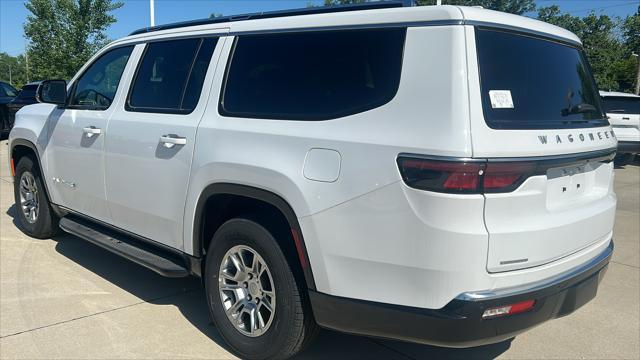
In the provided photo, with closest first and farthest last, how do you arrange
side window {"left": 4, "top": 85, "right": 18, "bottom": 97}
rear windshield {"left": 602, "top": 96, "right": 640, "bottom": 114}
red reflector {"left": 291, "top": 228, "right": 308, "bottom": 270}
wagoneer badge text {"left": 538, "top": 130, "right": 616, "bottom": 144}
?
wagoneer badge text {"left": 538, "top": 130, "right": 616, "bottom": 144}, red reflector {"left": 291, "top": 228, "right": 308, "bottom": 270}, rear windshield {"left": 602, "top": 96, "right": 640, "bottom": 114}, side window {"left": 4, "top": 85, "right": 18, "bottom": 97}

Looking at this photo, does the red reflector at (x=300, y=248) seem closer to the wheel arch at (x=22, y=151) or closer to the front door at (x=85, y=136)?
the front door at (x=85, y=136)

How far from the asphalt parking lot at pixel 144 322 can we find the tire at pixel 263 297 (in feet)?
0.82

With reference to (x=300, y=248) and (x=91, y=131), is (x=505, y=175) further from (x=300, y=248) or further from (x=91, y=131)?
(x=91, y=131)

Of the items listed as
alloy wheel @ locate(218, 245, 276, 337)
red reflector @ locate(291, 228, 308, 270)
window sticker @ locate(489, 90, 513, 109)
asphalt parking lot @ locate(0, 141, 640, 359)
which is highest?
window sticker @ locate(489, 90, 513, 109)

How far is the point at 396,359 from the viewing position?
3381 millimetres

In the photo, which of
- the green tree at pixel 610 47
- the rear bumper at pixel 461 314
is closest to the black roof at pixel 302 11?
the rear bumper at pixel 461 314

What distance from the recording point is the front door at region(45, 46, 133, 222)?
4270 millimetres

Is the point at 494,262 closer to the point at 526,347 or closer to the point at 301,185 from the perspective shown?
the point at 301,185

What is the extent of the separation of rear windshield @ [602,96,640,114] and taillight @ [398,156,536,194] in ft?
37.7

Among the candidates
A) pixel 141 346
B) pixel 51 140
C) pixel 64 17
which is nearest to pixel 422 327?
pixel 141 346

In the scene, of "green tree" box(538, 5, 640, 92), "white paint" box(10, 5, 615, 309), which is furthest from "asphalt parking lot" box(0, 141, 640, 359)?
"green tree" box(538, 5, 640, 92)

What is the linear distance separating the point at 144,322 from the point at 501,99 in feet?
9.27

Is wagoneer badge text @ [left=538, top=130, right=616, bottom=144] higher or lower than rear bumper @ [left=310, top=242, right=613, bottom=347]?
higher

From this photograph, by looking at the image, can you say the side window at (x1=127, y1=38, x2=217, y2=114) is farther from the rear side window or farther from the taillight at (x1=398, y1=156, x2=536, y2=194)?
the taillight at (x1=398, y1=156, x2=536, y2=194)
